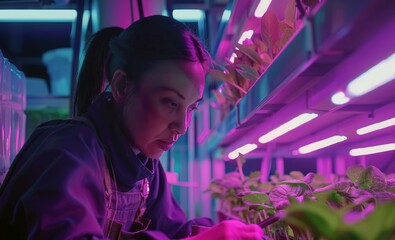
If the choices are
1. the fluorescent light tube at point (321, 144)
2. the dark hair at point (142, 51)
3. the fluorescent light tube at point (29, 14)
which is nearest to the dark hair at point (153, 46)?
the dark hair at point (142, 51)

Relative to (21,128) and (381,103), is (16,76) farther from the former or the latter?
(381,103)

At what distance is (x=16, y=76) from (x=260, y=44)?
961 mm

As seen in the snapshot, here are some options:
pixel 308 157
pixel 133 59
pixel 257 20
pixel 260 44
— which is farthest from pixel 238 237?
pixel 308 157

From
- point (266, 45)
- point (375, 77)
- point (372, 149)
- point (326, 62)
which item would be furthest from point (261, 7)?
point (375, 77)

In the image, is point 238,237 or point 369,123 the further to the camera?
point 369,123

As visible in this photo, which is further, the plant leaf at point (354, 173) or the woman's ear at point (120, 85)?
the woman's ear at point (120, 85)

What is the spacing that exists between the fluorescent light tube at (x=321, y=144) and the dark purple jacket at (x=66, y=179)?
77 cm

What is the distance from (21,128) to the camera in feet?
6.15

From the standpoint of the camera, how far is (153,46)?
46.3 inches

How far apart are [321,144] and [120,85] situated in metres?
0.92

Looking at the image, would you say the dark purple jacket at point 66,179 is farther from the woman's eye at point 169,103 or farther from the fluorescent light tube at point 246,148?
the fluorescent light tube at point 246,148

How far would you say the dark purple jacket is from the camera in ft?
2.80

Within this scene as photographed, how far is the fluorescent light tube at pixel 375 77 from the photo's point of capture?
71cm

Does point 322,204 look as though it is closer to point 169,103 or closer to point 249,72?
point 169,103
